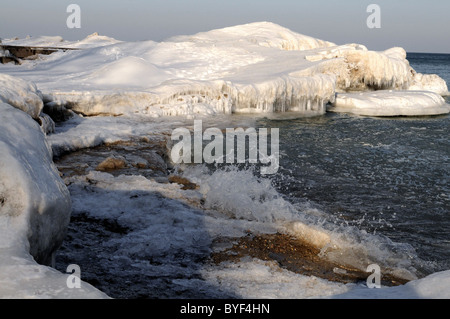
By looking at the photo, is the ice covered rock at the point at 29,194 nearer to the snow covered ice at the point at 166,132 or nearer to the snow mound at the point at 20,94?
the snow covered ice at the point at 166,132

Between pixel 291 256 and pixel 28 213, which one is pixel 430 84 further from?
pixel 28 213

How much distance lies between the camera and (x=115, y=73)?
13312 millimetres

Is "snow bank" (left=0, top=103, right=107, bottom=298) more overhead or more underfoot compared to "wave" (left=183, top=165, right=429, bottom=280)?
more overhead

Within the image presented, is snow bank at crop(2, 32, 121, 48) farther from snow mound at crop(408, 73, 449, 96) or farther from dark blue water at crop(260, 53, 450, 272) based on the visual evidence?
dark blue water at crop(260, 53, 450, 272)

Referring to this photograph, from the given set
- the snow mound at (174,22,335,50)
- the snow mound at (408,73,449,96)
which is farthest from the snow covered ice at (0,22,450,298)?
the snow mound at (408,73,449,96)

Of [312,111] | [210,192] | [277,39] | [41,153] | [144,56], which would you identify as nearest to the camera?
[41,153]

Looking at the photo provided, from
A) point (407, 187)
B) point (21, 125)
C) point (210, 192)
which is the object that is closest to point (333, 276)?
point (210, 192)

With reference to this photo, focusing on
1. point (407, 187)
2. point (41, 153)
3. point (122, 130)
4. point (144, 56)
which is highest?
point (144, 56)

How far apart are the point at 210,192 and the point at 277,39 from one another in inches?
711

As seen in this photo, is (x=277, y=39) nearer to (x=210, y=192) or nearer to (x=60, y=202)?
(x=210, y=192)

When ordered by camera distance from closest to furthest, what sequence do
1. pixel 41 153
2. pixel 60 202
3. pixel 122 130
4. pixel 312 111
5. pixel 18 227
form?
pixel 18 227, pixel 60 202, pixel 41 153, pixel 122 130, pixel 312 111

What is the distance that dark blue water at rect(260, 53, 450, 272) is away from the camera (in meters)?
5.62

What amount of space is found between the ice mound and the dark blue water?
2.15 metres

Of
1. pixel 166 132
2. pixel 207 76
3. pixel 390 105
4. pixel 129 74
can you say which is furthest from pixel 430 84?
pixel 166 132
